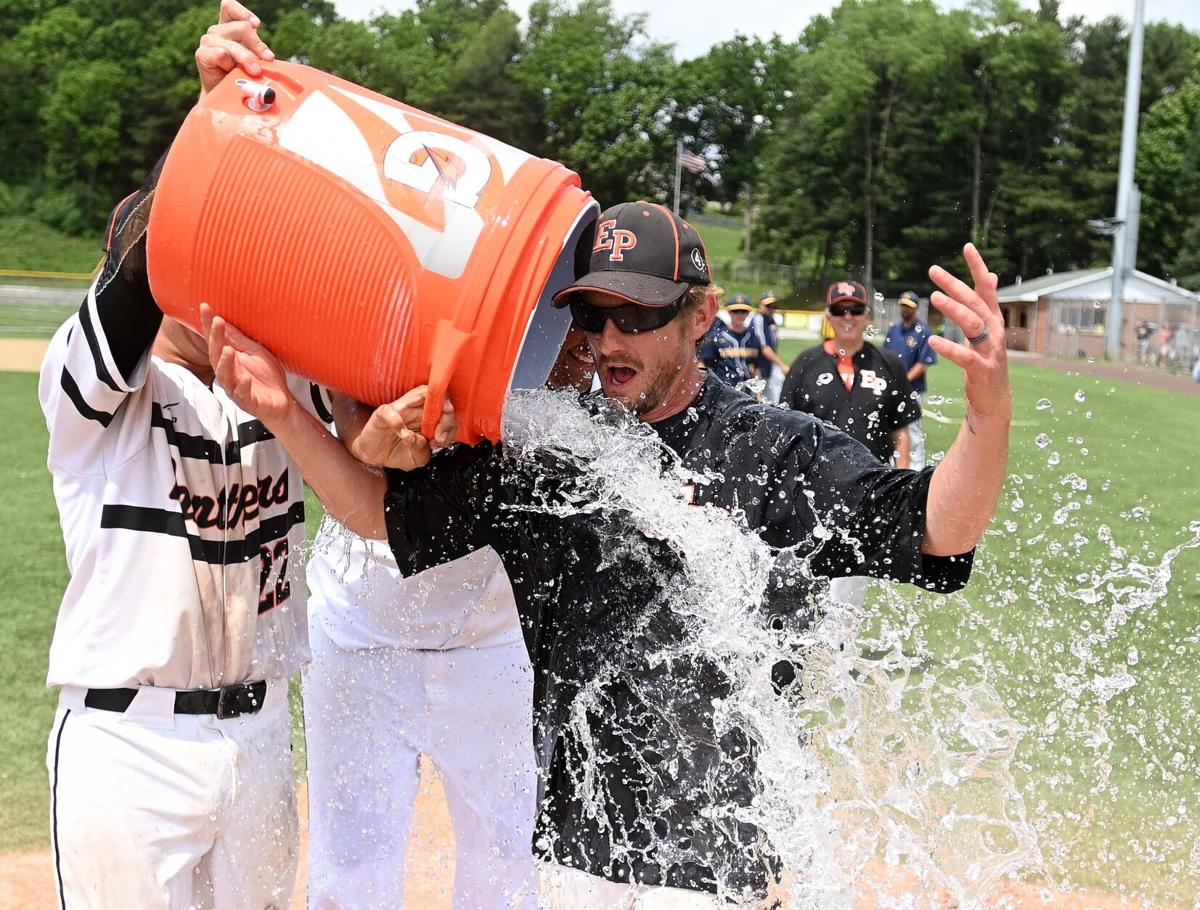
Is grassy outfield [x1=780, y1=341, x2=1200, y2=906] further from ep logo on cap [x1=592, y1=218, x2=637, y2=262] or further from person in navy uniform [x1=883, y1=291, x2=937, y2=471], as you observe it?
ep logo on cap [x1=592, y1=218, x2=637, y2=262]

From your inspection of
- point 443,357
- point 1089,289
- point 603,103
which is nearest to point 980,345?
point 443,357

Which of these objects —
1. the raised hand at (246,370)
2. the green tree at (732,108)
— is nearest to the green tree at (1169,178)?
the green tree at (732,108)

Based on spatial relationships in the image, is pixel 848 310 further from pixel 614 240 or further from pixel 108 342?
pixel 108 342

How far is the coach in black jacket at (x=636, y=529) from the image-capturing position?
2426 millimetres

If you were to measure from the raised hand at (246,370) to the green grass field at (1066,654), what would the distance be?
212cm

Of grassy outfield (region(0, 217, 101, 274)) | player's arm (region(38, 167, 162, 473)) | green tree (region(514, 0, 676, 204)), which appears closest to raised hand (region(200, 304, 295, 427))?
player's arm (region(38, 167, 162, 473))

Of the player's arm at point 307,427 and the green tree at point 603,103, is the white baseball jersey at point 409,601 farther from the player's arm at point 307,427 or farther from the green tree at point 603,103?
the green tree at point 603,103

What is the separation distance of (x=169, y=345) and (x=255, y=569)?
513 millimetres

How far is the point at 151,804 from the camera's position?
246 centimetres

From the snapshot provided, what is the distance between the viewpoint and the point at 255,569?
2643mm

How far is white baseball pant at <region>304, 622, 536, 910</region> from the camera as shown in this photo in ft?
11.0

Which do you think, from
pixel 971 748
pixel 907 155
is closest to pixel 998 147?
pixel 907 155

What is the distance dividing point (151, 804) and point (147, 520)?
568 millimetres

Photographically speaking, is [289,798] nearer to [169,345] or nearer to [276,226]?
[169,345]
